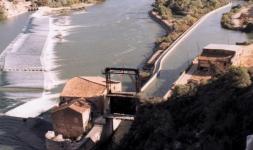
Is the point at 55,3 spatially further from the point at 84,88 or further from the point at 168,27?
the point at 84,88

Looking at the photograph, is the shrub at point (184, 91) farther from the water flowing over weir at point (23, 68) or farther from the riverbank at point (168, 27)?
the water flowing over weir at point (23, 68)

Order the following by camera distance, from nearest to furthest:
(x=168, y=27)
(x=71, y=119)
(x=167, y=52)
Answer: (x=71, y=119), (x=167, y=52), (x=168, y=27)

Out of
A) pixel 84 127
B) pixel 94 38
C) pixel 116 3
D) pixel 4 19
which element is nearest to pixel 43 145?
pixel 84 127

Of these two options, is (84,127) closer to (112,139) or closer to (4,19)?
(112,139)

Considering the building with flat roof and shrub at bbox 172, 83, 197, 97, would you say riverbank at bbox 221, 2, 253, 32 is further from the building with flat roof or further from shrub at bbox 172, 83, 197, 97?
shrub at bbox 172, 83, 197, 97

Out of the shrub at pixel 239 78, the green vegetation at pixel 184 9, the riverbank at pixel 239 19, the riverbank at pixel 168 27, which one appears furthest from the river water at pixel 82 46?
the shrub at pixel 239 78

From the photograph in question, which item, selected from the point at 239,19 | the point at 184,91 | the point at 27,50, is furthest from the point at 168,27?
the point at 184,91
